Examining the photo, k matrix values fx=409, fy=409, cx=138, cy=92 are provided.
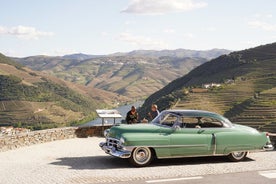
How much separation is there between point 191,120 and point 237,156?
1.86 m

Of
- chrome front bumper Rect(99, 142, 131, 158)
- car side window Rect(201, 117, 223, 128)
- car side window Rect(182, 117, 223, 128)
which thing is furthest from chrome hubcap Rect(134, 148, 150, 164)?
car side window Rect(201, 117, 223, 128)

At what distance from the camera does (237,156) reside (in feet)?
42.4

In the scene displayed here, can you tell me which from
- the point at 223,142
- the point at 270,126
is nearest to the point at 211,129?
the point at 223,142

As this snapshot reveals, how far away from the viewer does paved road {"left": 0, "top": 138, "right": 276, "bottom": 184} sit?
33.5 ft

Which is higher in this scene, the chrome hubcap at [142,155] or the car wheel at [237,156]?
the chrome hubcap at [142,155]

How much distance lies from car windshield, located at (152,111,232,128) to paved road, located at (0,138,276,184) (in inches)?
44.7

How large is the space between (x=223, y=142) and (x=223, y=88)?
151 metres

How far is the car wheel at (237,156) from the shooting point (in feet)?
42.1

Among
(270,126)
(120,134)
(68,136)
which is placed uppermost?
(120,134)

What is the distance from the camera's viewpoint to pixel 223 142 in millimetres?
12609

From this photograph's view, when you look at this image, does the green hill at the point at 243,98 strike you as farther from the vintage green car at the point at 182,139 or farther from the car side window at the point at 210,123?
the car side window at the point at 210,123

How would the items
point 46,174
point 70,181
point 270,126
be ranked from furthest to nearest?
1. point 270,126
2. point 46,174
3. point 70,181

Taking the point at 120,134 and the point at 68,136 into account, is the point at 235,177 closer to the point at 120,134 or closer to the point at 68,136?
the point at 120,134

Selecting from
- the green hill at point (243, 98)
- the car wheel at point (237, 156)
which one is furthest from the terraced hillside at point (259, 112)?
the car wheel at point (237, 156)
